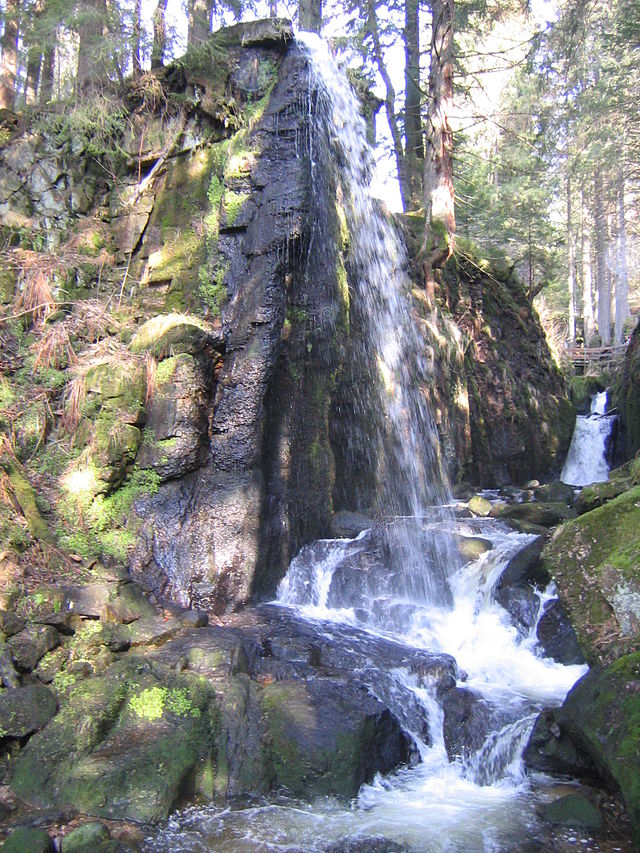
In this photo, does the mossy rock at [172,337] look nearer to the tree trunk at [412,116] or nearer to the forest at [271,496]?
the forest at [271,496]

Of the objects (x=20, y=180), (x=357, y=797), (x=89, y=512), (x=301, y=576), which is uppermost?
(x=20, y=180)

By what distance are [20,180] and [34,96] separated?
5.19 metres

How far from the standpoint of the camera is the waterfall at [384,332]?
10578 millimetres

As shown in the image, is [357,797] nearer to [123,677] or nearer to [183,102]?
[123,677]

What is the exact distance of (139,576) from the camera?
7926 millimetres

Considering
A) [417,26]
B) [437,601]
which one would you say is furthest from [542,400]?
[417,26]

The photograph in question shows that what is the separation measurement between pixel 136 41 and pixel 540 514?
10157 millimetres

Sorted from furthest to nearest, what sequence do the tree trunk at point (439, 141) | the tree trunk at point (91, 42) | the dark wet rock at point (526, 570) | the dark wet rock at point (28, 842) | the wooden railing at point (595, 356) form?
the wooden railing at point (595, 356) < the tree trunk at point (439, 141) < the tree trunk at point (91, 42) < the dark wet rock at point (526, 570) < the dark wet rock at point (28, 842)

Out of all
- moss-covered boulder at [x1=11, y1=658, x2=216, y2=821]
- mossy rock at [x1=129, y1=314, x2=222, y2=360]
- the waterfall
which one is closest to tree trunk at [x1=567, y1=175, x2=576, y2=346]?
the waterfall

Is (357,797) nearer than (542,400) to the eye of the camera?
Yes

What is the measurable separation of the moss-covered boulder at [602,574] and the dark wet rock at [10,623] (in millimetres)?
5039

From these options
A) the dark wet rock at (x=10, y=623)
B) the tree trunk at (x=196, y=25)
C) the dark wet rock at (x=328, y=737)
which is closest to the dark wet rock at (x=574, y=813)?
the dark wet rock at (x=328, y=737)

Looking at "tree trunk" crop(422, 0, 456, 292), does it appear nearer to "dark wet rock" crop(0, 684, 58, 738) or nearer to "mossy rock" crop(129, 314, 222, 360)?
"mossy rock" crop(129, 314, 222, 360)

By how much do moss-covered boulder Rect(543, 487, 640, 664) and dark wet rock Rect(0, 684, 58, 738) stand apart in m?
4.66
